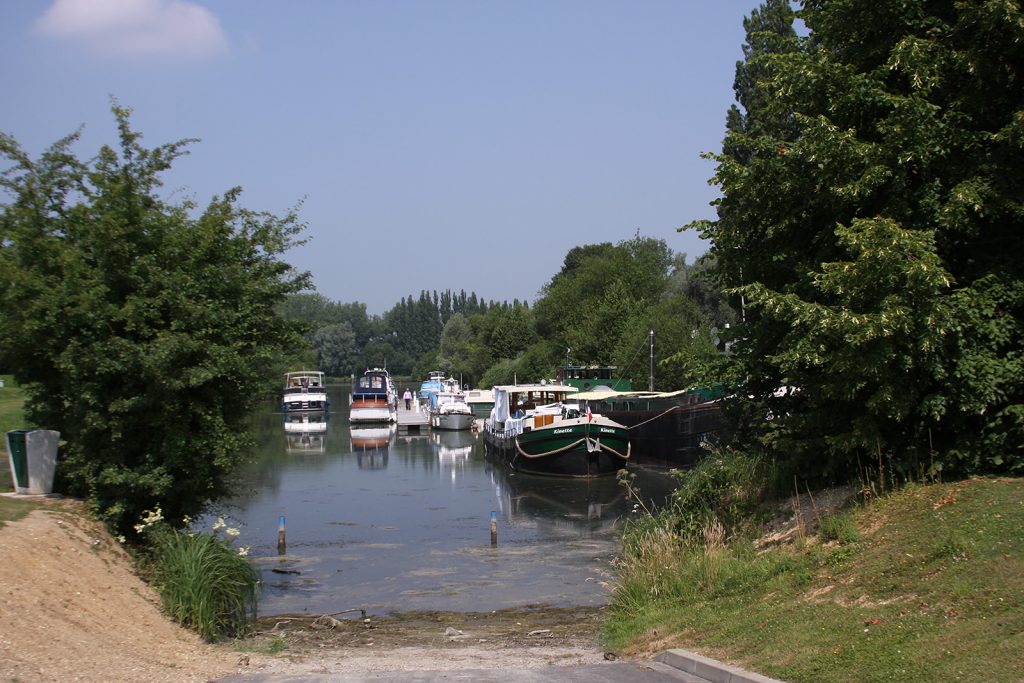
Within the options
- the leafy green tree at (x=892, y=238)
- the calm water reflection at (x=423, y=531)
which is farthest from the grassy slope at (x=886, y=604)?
the calm water reflection at (x=423, y=531)

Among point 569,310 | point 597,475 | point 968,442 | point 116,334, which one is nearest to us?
point 968,442

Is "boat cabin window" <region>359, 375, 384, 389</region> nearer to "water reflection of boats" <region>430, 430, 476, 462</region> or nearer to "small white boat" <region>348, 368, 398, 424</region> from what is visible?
"small white boat" <region>348, 368, 398, 424</region>

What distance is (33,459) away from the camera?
634 inches

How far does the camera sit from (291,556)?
26312mm

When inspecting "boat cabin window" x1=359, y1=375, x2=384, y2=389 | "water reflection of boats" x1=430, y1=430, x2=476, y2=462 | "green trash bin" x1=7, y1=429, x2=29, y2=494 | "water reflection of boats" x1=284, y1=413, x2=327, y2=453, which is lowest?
"water reflection of boats" x1=430, y1=430, x2=476, y2=462

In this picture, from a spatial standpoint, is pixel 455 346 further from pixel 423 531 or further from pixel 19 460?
pixel 19 460

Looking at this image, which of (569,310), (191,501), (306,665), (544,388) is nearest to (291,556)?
(191,501)

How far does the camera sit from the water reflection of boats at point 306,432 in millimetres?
65706

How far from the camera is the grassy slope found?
340 inches

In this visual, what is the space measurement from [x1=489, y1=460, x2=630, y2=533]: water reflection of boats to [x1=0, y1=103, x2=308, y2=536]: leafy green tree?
16.8m

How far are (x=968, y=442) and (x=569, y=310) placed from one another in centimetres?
7989

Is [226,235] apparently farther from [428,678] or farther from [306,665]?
[428,678]

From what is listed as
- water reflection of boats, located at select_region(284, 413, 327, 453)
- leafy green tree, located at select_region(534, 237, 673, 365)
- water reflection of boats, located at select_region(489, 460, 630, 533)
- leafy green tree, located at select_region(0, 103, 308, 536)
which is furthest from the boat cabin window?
leafy green tree, located at select_region(0, 103, 308, 536)

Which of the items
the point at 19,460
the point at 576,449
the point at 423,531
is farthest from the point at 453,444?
the point at 19,460
